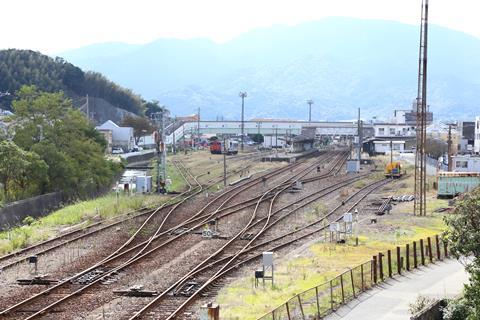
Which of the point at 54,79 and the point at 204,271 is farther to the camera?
the point at 54,79

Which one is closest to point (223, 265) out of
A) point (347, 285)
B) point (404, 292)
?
point (347, 285)

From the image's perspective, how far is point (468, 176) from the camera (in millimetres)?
41781

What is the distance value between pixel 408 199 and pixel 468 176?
4.89 m

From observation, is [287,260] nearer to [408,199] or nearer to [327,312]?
[327,312]

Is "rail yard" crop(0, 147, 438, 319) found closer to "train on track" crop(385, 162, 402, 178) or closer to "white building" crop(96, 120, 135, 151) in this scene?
"train on track" crop(385, 162, 402, 178)

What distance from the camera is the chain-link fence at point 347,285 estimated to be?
49.3ft

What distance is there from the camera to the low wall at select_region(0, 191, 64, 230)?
3152 centimetres

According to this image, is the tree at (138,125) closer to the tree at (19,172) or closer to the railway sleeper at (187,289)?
the tree at (19,172)

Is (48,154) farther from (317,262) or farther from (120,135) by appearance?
(120,135)

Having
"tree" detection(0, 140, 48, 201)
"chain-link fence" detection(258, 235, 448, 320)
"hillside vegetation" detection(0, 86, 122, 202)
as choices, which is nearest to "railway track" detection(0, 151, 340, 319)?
"chain-link fence" detection(258, 235, 448, 320)

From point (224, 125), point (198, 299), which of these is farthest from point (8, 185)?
point (224, 125)

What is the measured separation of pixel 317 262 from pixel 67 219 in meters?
12.9

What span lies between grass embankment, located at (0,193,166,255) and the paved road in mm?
12075

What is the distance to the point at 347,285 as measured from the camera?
1769 centimetres
